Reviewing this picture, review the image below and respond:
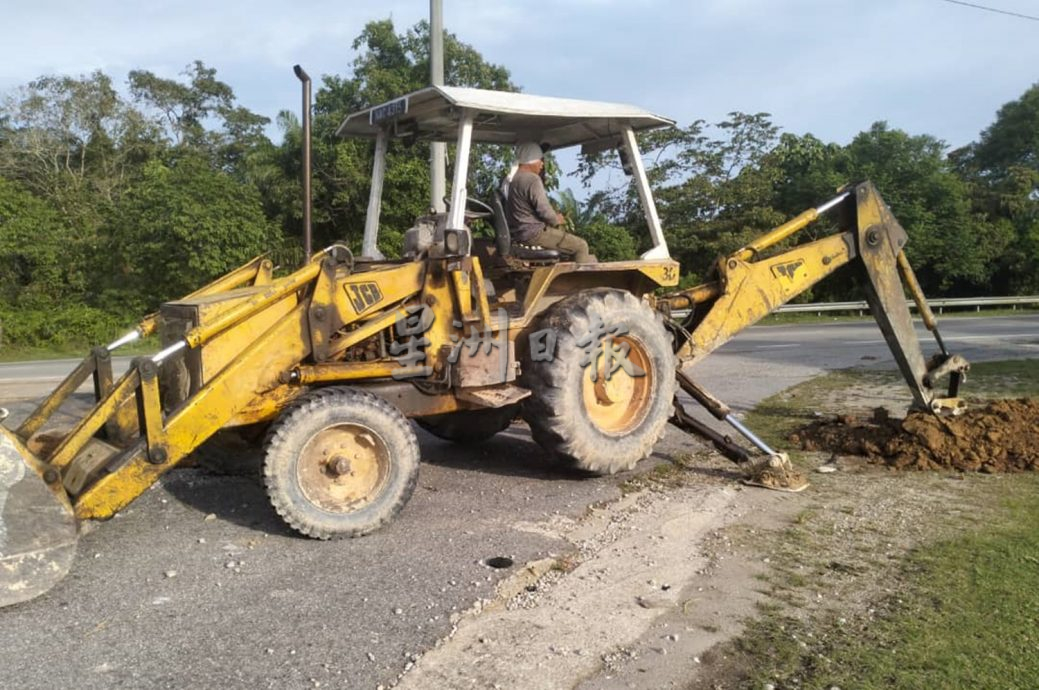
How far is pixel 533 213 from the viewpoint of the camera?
611 centimetres

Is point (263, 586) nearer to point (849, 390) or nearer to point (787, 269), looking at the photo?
point (787, 269)

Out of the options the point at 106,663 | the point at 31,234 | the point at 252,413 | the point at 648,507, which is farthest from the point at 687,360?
the point at 31,234

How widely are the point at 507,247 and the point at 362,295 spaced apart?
51.7 inches

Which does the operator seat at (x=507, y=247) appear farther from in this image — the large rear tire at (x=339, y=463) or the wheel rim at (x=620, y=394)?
the large rear tire at (x=339, y=463)

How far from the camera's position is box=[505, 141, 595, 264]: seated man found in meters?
6.09

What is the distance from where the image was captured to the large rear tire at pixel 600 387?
18.6 feet

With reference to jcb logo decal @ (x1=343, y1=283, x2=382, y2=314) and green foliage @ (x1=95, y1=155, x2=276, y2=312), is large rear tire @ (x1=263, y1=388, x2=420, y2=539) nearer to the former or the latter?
jcb logo decal @ (x1=343, y1=283, x2=382, y2=314)

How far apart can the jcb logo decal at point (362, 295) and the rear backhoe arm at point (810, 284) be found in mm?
2628

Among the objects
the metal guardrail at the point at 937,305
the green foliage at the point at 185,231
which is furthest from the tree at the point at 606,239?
the green foliage at the point at 185,231

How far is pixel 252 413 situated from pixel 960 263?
112 ft

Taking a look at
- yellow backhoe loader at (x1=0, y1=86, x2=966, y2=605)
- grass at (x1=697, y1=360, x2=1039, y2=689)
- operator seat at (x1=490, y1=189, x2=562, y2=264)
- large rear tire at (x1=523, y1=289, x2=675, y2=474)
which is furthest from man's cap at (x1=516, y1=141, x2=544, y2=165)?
grass at (x1=697, y1=360, x2=1039, y2=689)

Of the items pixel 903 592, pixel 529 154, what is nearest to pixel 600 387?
pixel 529 154

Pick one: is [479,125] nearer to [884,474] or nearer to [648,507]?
[648,507]

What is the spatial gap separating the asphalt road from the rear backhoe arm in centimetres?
146
